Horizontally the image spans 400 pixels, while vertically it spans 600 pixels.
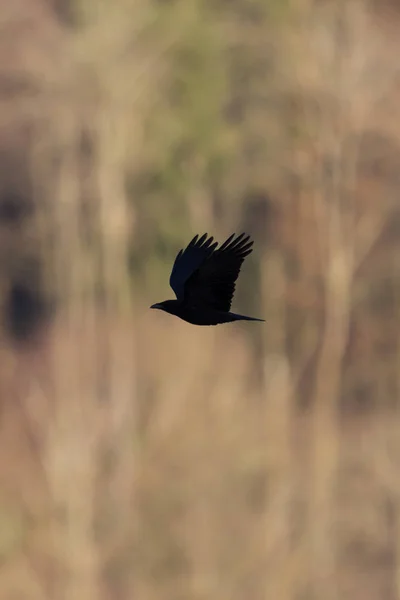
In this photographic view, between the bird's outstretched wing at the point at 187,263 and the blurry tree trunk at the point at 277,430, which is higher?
the bird's outstretched wing at the point at 187,263

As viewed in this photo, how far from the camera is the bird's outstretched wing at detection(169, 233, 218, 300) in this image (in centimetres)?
170

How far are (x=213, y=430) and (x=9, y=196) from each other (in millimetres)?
825

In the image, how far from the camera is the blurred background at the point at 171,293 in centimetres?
296

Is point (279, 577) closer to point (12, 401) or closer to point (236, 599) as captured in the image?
point (236, 599)

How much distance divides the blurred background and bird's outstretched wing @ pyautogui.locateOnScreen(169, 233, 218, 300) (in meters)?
1.23

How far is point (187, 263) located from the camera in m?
1.71

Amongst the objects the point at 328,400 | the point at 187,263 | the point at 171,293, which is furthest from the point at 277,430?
the point at 187,263

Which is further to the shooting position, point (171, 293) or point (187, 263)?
point (171, 293)

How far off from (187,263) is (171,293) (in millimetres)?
1243

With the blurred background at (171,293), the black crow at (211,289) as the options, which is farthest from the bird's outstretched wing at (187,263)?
the blurred background at (171,293)

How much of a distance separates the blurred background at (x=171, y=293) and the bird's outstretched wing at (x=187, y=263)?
4.03ft

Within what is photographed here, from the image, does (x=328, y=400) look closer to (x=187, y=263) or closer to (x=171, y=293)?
(x=171, y=293)

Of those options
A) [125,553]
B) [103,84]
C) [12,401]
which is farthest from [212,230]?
[125,553]

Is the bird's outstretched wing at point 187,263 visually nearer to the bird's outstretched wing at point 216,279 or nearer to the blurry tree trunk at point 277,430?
the bird's outstretched wing at point 216,279
